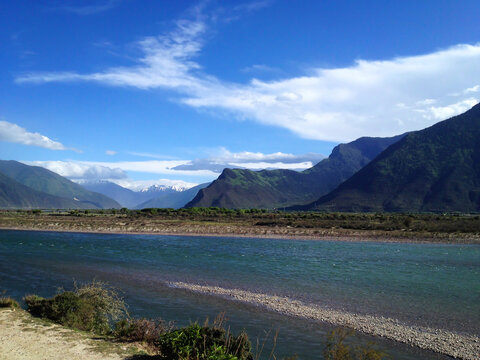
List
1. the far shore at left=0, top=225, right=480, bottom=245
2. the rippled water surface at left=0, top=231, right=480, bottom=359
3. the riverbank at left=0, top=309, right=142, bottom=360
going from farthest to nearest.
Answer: the far shore at left=0, top=225, right=480, bottom=245, the rippled water surface at left=0, top=231, right=480, bottom=359, the riverbank at left=0, top=309, right=142, bottom=360

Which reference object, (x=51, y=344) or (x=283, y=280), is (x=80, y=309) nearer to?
(x=51, y=344)

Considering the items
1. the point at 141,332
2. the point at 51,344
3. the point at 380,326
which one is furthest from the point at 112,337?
the point at 380,326

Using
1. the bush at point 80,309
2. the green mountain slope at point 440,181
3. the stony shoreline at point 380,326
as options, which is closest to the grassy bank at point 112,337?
the bush at point 80,309

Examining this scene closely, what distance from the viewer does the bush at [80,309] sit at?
1422cm

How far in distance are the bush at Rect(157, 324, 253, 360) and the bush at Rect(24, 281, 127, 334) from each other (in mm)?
4529

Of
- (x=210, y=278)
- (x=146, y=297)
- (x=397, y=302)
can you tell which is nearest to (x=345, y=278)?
(x=397, y=302)

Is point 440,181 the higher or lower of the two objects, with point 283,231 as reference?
higher

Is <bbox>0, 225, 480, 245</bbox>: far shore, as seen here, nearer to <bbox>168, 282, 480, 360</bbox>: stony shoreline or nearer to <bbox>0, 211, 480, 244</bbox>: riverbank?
<bbox>0, 211, 480, 244</bbox>: riverbank

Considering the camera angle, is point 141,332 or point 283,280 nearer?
point 141,332

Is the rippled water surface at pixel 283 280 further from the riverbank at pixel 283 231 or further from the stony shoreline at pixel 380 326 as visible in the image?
the riverbank at pixel 283 231

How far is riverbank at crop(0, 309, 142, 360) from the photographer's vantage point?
1078 centimetres

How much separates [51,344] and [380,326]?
12.9m

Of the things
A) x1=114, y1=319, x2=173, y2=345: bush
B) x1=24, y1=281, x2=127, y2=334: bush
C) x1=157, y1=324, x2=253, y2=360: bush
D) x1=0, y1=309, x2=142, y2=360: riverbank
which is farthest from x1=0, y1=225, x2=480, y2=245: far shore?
x1=157, y1=324, x2=253, y2=360: bush

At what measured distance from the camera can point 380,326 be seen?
16250 millimetres
